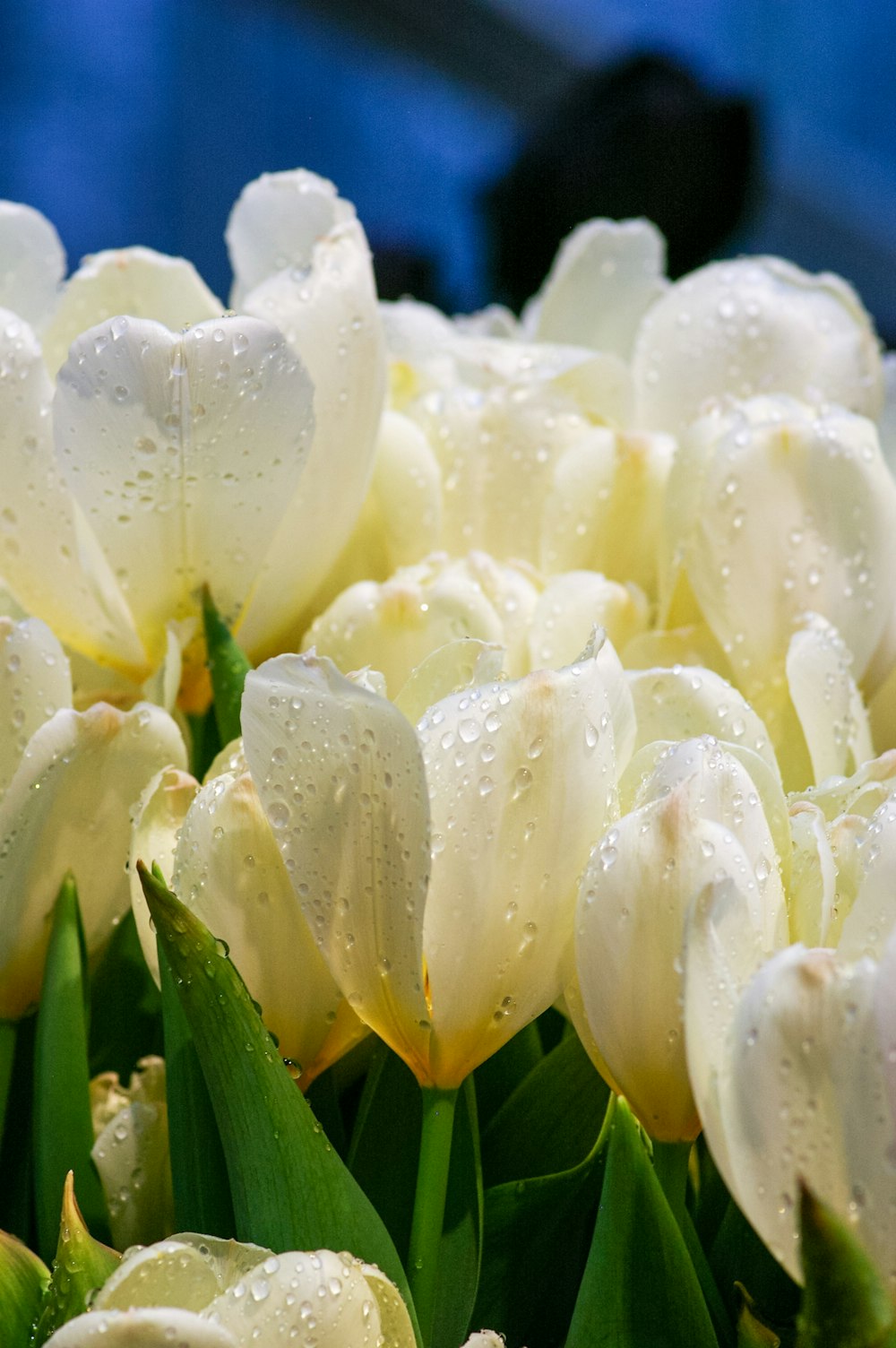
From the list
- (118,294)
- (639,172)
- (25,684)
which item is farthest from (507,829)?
(639,172)

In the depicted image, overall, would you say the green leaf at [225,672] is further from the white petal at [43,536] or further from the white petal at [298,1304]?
the white petal at [298,1304]

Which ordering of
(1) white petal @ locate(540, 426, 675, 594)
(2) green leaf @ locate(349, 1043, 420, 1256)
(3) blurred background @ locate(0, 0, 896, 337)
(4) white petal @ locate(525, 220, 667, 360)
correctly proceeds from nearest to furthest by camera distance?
(2) green leaf @ locate(349, 1043, 420, 1256), (1) white petal @ locate(540, 426, 675, 594), (4) white petal @ locate(525, 220, 667, 360), (3) blurred background @ locate(0, 0, 896, 337)

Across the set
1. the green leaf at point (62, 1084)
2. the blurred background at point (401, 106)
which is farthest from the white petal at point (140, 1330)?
the blurred background at point (401, 106)

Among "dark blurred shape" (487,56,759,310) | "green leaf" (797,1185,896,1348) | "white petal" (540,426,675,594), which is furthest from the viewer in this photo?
"dark blurred shape" (487,56,759,310)

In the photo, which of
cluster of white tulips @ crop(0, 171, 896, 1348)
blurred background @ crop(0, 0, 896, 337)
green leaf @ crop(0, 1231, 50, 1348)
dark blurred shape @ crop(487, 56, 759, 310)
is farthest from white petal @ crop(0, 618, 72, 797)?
blurred background @ crop(0, 0, 896, 337)

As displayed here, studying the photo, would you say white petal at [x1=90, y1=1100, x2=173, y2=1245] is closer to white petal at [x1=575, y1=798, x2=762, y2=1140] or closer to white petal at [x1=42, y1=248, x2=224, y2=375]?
white petal at [x1=575, y1=798, x2=762, y2=1140]

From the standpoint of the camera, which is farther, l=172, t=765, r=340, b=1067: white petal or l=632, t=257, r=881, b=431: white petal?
l=632, t=257, r=881, b=431: white petal

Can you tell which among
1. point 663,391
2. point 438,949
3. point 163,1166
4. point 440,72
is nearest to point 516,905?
point 438,949
